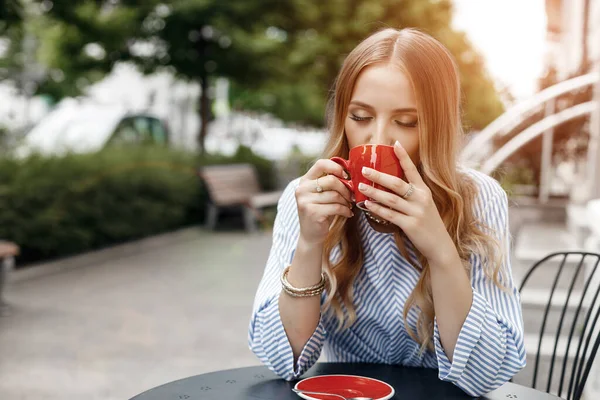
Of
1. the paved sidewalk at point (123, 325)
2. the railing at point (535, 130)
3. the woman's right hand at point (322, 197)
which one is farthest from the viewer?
the railing at point (535, 130)

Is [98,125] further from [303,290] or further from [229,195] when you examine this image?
[303,290]

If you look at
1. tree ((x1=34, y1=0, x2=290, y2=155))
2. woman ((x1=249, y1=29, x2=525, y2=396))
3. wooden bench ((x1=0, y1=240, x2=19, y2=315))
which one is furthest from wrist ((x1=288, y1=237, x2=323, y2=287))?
tree ((x1=34, y1=0, x2=290, y2=155))

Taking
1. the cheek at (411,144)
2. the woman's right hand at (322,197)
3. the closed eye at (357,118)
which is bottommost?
the woman's right hand at (322,197)

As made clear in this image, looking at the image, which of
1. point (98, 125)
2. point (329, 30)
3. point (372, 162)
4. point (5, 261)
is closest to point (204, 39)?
point (98, 125)

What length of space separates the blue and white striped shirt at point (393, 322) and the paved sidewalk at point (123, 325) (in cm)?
283

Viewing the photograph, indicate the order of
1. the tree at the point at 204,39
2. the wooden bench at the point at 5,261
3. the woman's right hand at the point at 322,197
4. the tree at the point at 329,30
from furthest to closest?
the tree at the point at 329,30, the tree at the point at 204,39, the wooden bench at the point at 5,261, the woman's right hand at the point at 322,197

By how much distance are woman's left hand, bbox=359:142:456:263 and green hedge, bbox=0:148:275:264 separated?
6.98m

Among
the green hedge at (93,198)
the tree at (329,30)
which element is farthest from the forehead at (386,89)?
the tree at (329,30)

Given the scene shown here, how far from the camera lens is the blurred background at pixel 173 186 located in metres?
5.61

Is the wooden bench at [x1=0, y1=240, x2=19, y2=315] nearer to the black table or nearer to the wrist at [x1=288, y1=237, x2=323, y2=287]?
the black table

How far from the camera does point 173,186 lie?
38.2 feet

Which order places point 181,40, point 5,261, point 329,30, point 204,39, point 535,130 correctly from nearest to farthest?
1. point 5,261
2. point 535,130
3. point 181,40
4. point 204,39
5. point 329,30

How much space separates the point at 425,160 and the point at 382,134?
0.13 m

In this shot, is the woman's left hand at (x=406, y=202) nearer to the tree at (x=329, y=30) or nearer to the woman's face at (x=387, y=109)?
the woman's face at (x=387, y=109)
